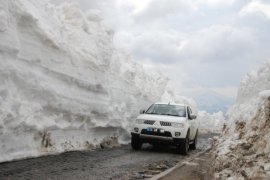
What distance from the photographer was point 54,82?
13109mm

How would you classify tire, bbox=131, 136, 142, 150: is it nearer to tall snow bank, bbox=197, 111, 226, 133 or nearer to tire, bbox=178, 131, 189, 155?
tire, bbox=178, 131, 189, 155

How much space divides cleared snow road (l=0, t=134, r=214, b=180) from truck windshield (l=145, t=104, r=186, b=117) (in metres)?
2.71

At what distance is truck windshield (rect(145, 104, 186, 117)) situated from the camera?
16344 mm

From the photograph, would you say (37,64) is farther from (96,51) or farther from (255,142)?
(255,142)

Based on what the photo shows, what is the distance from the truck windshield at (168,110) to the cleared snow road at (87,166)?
2.71 meters

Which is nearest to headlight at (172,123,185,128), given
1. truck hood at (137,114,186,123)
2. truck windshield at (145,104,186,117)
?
truck hood at (137,114,186,123)

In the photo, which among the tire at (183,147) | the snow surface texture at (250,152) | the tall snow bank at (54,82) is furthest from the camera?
the tire at (183,147)

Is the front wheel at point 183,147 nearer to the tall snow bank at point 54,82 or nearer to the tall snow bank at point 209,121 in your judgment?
the tall snow bank at point 54,82

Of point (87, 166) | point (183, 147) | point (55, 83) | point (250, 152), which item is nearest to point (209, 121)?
point (183, 147)

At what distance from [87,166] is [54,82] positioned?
3.60 m

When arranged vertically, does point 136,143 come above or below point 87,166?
above

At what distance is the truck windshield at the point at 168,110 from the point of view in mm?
16344

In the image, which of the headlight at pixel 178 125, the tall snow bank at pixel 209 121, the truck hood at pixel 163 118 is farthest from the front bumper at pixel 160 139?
the tall snow bank at pixel 209 121

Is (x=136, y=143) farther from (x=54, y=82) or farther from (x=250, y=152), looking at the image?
(x=250, y=152)
